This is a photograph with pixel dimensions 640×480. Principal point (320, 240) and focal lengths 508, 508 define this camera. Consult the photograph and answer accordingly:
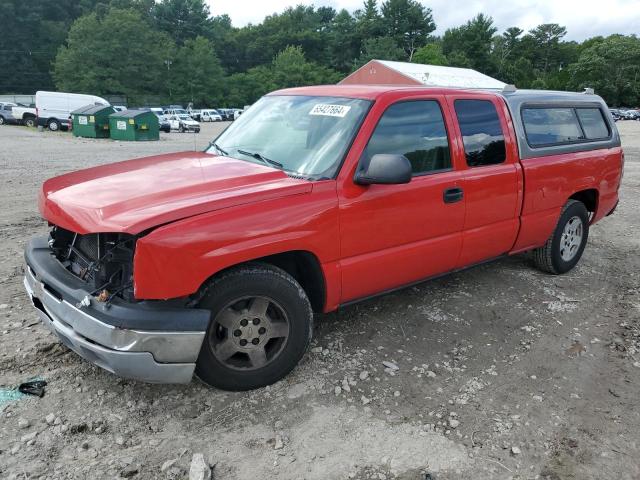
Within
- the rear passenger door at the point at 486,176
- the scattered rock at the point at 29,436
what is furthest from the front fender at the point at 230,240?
the rear passenger door at the point at 486,176

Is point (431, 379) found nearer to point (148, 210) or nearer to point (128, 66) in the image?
point (148, 210)

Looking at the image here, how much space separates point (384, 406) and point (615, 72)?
10290 centimetres

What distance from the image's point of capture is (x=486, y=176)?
13.3ft

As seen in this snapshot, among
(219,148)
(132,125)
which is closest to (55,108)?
(132,125)

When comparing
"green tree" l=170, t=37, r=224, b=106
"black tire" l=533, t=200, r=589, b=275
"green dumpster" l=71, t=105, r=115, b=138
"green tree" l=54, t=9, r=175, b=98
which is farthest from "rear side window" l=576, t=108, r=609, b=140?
"green tree" l=170, t=37, r=224, b=106

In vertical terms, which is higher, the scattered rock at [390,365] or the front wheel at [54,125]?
the scattered rock at [390,365]

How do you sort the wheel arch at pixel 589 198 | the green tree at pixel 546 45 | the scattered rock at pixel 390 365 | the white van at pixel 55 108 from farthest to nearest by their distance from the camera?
1. the green tree at pixel 546 45
2. the white van at pixel 55 108
3. the wheel arch at pixel 589 198
4. the scattered rock at pixel 390 365

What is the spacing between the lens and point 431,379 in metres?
3.33

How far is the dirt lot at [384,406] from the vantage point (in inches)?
101

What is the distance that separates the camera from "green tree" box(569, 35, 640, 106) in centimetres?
8556

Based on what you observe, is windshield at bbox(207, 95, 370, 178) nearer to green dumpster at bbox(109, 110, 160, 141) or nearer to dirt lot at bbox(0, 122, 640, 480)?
dirt lot at bbox(0, 122, 640, 480)

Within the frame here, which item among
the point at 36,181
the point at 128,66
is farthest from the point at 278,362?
the point at 128,66

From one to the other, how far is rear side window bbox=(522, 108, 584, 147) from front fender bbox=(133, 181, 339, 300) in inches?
93.2

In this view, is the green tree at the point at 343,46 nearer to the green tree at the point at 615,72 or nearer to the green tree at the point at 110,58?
the green tree at the point at 110,58
